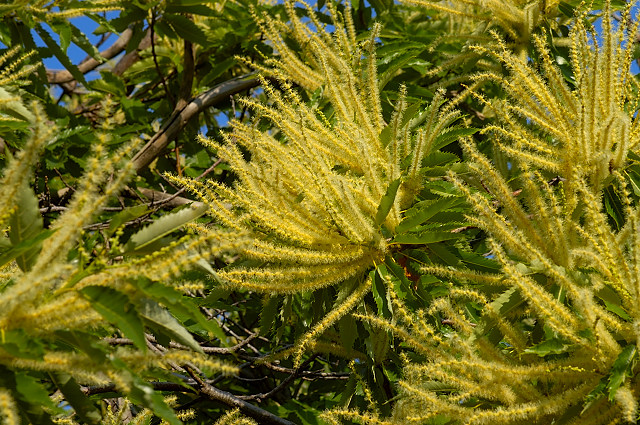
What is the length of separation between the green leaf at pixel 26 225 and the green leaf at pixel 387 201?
3.41 feet

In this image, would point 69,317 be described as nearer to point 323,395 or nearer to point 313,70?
point 313,70

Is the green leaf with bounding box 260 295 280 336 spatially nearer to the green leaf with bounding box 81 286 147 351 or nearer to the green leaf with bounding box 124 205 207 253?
the green leaf with bounding box 124 205 207 253

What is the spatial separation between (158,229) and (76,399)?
476mm

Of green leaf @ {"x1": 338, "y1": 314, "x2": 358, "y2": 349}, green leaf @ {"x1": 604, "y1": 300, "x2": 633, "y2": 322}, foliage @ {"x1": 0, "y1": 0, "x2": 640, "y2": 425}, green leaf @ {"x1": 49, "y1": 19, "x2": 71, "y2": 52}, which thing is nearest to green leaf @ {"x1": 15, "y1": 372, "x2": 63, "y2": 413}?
foliage @ {"x1": 0, "y1": 0, "x2": 640, "y2": 425}

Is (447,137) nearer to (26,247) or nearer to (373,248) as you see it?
(373,248)

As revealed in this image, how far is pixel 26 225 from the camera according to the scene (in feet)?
5.31

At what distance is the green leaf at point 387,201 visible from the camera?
2.20 metres

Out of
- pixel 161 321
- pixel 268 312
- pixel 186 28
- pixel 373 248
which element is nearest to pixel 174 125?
pixel 186 28

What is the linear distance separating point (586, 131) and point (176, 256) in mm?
1434

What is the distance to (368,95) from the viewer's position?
2805mm

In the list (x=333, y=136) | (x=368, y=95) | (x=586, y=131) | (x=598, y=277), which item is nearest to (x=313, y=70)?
(x=368, y=95)

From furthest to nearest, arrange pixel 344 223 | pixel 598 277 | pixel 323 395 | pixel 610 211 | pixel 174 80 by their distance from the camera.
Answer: pixel 174 80, pixel 323 395, pixel 610 211, pixel 344 223, pixel 598 277

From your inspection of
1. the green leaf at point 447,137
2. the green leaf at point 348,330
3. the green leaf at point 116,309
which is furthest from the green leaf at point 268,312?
the green leaf at point 116,309

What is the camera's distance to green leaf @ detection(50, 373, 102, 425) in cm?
171
